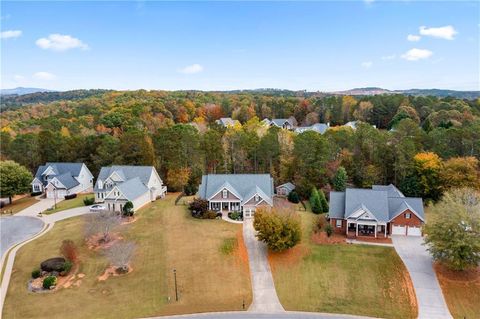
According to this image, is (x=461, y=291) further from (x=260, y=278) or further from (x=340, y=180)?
(x=340, y=180)

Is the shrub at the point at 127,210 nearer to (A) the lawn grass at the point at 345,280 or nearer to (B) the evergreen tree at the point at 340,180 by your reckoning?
(A) the lawn grass at the point at 345,280

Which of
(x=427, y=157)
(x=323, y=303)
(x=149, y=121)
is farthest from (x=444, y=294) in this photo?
(x=149, y=121)

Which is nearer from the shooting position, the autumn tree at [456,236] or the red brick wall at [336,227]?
the autumn tree at [456,236]

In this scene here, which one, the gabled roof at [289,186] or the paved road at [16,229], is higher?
the gabled roof at [289,186]

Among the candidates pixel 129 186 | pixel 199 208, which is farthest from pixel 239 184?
pixel 129 186

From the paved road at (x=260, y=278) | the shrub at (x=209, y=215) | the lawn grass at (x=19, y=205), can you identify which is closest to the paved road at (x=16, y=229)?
the lawn grass at (x=19, y=205)

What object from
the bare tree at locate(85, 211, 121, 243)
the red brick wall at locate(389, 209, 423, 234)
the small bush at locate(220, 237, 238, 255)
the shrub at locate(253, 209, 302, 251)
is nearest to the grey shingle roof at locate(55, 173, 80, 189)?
the bare tree at locate(85, 211, 121, 243)
